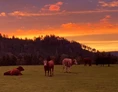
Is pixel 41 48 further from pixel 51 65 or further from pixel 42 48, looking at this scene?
pixel 51 65

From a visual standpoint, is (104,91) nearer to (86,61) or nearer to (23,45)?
(86,61)

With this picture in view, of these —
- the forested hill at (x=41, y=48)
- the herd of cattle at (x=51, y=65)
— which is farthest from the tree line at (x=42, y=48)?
the herd of cattle at (x=51, y=65)

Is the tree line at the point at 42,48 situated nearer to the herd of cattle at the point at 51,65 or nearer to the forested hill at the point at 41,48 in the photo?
the forested hill at the point at 41,48

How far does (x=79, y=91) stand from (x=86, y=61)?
4270 cm

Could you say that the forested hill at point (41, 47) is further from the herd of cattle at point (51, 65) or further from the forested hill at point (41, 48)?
the herd of cattle at point (51, 65)

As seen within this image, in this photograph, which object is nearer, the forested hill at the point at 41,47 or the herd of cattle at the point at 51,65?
the herd of cattle at the point at 51,65

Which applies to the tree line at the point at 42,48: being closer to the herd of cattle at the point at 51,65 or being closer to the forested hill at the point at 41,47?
the forested hill at the point at 41,47

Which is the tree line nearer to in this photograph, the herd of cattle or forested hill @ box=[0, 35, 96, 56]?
forested hill @ box=[0, 35, 96, 56]

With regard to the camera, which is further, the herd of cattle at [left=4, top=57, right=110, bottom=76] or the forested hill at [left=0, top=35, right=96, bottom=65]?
the forested hill at [left=0, top=35, right=96, bottom=65]

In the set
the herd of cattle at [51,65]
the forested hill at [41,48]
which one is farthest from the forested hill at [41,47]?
the herd of cattle at [51,65]

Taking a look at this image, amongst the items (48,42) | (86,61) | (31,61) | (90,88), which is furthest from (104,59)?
(48,42)

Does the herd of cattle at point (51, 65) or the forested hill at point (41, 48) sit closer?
the herd of cattle at point (51, 65)

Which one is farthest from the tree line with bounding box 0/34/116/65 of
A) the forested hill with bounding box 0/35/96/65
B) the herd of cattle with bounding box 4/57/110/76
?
the herd of cattle with bounding box 4/57/110/76

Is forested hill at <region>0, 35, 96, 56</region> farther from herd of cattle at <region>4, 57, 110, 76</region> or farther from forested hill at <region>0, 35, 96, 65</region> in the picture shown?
herd of cattle at <region>4, 57, 110, 76</region>
